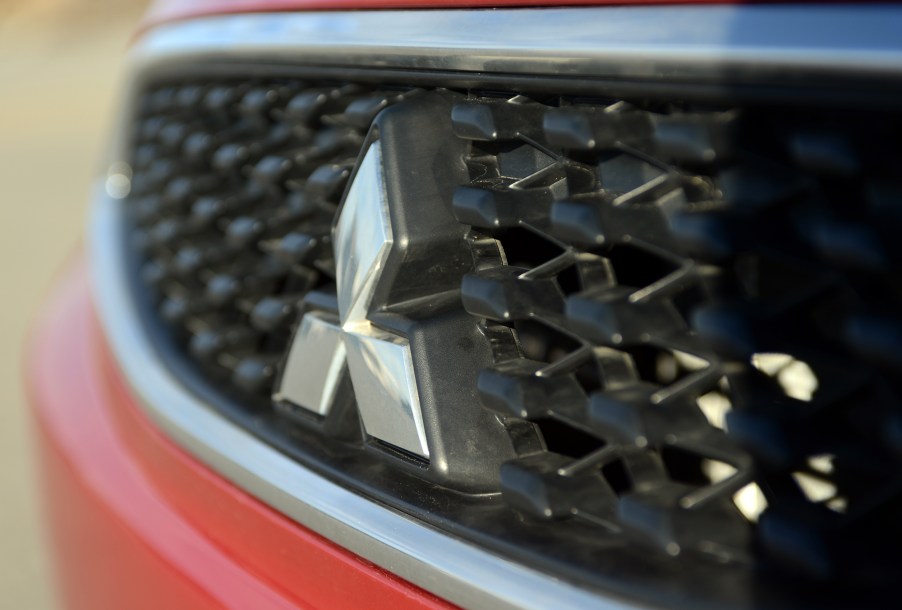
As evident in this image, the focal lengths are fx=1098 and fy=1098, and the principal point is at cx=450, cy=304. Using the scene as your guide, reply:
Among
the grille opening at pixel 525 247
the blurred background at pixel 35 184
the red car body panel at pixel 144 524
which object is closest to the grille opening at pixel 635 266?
the grille opening at pixel 525 247

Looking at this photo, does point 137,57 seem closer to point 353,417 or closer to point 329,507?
point 353,417

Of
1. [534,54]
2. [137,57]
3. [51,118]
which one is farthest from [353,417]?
[51,118]

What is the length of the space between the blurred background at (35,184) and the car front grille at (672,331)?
1.10m

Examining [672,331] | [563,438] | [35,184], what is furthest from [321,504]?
[35,184]

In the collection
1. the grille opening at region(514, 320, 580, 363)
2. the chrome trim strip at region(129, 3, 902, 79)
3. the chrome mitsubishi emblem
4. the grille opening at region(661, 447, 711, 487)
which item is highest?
the chrome trim strip at region(129, 3, 902, 79)

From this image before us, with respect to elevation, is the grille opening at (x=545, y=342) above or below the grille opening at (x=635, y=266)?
below

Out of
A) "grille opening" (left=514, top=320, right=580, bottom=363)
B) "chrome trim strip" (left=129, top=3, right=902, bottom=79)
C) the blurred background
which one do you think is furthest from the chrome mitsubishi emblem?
the blurred background

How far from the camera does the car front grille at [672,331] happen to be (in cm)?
85

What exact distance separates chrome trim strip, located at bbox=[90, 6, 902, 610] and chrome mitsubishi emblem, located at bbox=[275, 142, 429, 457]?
92 mm

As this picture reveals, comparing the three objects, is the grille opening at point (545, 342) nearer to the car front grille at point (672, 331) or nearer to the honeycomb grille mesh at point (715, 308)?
the car front grille at point (672, 331)

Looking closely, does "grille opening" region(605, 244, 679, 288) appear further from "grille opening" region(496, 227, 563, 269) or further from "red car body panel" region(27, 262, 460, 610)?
"red car body panel" region(27, 262, 460, 610)

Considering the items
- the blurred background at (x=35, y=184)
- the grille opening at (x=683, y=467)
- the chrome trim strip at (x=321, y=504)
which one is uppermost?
the chrome trim strip at (x=321, y=504)

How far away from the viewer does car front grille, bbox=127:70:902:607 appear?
85 centimetres

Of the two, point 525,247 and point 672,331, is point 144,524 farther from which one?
point 672,331
